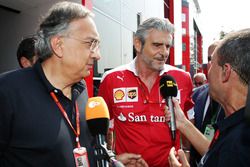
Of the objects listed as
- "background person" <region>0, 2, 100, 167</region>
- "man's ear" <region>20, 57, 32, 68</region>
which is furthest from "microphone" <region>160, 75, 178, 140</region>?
"man's ear" <region>20, 57, 32, 68</region>

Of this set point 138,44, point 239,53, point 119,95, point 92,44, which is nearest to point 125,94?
point 119,95

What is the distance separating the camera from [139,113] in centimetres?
285

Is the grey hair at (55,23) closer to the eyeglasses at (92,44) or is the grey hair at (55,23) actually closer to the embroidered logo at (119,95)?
the eyeglasses at (92,44)

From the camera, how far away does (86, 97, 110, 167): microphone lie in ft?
5.36

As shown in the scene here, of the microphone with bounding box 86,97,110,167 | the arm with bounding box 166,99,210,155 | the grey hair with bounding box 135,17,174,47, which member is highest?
the grey hair with bounding box 135,17,174,47

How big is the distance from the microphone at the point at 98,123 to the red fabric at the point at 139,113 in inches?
38.1

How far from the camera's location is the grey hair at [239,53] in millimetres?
1660

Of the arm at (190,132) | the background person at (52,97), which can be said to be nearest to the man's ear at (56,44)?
the background person at (52,97)

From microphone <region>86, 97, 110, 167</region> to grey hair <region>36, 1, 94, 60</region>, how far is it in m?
0.45

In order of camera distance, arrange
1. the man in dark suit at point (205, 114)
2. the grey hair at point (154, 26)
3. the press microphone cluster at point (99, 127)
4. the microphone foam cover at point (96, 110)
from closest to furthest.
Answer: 1. the press microphone cluster at point (99, 127)
2. the microphone foam cover at point (96, 110)
3. the man in dark suit at point (205, 114)
4. the grey hair at point (154, 26)

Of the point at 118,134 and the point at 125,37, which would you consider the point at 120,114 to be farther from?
the point at 125,37

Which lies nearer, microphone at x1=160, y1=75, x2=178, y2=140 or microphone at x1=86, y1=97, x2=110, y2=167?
microphone at x1=86, y1=97, x2=110, y2=167

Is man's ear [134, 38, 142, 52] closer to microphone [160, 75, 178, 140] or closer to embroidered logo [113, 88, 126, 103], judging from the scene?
embroidered logo [113, 88, 126, 103]

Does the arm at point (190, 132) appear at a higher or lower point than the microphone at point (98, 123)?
lower
